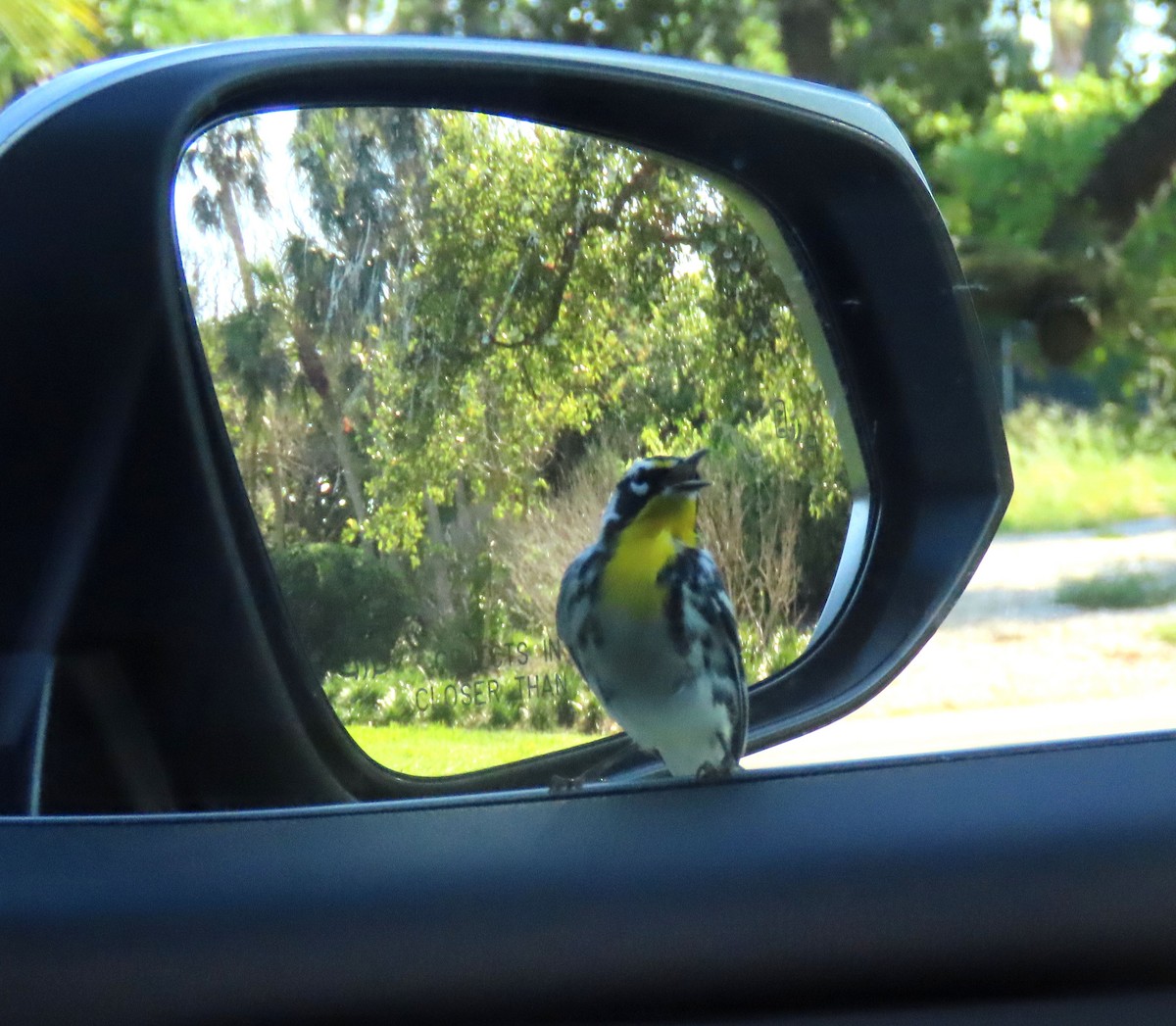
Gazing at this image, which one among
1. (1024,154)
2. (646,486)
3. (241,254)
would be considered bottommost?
(646,486)

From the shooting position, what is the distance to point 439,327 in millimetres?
1783

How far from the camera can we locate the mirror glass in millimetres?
1719

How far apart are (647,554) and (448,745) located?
35cm

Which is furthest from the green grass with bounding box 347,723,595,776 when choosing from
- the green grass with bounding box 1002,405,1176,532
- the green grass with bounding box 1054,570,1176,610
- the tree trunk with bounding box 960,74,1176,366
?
the tree trunk with bounding box 960,74,1176,366

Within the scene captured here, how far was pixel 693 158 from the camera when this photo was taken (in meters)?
2.11

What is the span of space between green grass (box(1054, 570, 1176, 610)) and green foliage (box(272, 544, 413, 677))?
3959mm

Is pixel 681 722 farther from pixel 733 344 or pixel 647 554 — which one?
pixel 733 344

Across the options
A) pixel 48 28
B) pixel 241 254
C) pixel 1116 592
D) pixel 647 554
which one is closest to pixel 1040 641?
pixel 1116 592

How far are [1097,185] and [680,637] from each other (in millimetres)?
9230

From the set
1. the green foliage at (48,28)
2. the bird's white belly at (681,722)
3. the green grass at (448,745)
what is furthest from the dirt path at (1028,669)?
the green foliage at (48,28)

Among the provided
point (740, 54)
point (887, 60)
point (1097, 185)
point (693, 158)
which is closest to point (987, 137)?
point (887, 60)

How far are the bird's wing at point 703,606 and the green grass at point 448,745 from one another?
0.71 feet

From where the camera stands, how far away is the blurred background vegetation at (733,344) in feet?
5.68

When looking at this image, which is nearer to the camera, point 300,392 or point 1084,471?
point 300,392
